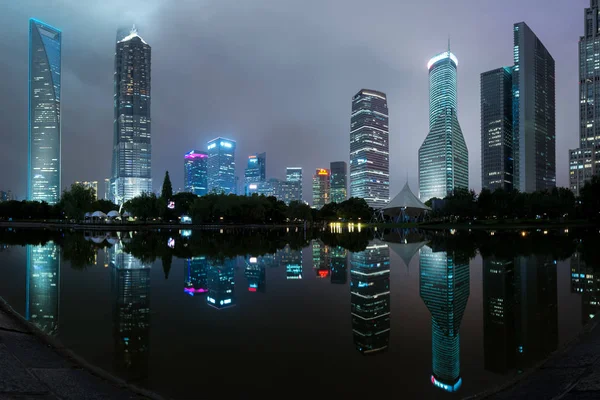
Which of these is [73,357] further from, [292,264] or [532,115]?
[532,115]

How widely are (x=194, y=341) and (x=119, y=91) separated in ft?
726

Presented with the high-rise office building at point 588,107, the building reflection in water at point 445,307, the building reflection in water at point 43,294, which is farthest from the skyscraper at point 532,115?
the building reflection in water at point 43,294

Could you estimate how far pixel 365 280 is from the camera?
1405cm

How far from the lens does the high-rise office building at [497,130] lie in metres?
167

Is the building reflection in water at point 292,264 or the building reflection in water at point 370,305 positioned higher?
the building reflection in water at point 370,305

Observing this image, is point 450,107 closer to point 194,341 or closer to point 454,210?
point 454,210

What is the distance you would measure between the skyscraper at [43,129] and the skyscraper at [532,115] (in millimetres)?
203797

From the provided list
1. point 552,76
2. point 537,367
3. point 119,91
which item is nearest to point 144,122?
point 119,91

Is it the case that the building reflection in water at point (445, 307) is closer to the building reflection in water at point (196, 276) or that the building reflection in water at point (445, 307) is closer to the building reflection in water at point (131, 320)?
the building reflection in water at point (131, 320)

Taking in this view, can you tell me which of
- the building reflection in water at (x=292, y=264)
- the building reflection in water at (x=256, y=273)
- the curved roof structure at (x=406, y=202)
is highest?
the curved roof structure at (x=406, y=202)

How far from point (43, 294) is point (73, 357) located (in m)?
6.48

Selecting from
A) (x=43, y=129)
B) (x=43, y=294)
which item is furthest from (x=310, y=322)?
(x=43, y=129)

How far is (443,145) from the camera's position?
6437 inches

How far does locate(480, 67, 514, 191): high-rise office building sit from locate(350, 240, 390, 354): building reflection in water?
16842cm
